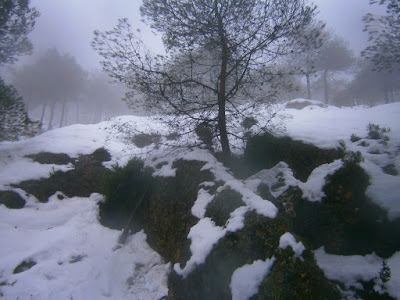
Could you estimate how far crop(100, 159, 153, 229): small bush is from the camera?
660 cm

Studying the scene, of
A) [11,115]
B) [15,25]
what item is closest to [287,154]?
[11,115]

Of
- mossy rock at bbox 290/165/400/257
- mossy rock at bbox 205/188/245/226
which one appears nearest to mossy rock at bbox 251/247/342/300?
mossy rock at bbox 205/188/245/226

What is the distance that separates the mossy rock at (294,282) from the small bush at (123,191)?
4.50 metres

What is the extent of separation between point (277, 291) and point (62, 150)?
1001cm

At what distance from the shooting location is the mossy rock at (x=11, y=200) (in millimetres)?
6569

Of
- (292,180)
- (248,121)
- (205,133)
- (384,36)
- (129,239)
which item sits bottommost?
(129,239)

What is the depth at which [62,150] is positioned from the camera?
9484 millimetres

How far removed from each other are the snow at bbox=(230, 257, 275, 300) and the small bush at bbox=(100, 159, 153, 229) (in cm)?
411

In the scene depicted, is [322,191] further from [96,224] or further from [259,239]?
[96,224]

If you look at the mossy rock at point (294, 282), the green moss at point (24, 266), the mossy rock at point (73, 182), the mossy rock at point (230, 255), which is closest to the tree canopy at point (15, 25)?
the mossy rock at point (73, 182)

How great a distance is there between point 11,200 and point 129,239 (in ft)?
13.3

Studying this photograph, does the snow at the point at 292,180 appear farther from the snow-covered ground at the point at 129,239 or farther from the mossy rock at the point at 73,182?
the mossy rock at the point at 73,182

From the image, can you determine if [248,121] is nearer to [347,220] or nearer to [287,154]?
[287,154]

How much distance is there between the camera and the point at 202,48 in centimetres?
611
